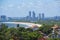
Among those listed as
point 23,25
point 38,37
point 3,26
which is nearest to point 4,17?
point 3,26

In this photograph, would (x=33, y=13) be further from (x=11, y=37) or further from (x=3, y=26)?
(x=11, y=37)

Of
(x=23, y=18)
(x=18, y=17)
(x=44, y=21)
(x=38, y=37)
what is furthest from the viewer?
(x=44, y=21)

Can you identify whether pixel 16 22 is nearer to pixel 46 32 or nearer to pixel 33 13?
pixel 33 13

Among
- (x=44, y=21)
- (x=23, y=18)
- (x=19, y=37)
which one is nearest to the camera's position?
(x=19, y=37)

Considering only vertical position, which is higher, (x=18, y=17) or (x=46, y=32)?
(x=18, y=17)

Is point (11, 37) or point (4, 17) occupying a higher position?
point (4, 17)

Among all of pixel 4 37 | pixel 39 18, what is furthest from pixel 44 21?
pixel 4 37

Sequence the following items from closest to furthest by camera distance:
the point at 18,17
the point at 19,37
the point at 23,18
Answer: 1. the point at 19,37
2. the point at 18,17
3. the point at 23,18

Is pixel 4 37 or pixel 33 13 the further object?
pixel 33 13

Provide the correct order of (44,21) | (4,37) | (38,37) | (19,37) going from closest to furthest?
(4,37), (19,37), (38,37), (44,21)
